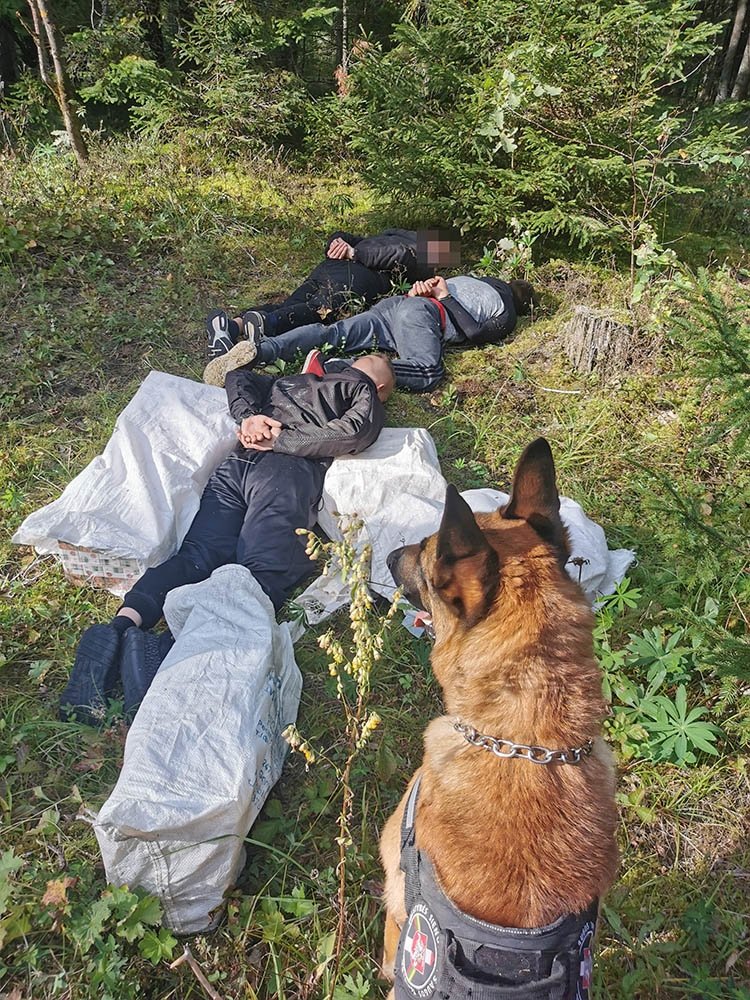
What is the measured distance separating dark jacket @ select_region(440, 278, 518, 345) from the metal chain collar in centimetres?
455

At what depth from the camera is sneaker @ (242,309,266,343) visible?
5.26 meters

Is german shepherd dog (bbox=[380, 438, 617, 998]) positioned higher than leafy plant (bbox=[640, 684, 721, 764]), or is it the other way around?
german shepherd dog (bbox=[380, 438, 617, 998])

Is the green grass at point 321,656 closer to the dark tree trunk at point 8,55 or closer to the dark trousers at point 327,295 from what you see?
the dark trousers at point 327,295

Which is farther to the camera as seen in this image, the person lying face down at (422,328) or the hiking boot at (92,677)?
the person lying face down at (422,328)

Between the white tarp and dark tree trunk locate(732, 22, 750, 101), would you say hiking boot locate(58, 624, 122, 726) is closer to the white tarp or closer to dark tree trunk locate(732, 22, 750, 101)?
the white tarp

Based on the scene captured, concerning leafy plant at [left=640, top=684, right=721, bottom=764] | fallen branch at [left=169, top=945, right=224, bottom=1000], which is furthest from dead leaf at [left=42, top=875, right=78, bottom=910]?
leafy plant at [left=640, top=684, right=721, bottom=764]

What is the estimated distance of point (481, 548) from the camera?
5.72 feet

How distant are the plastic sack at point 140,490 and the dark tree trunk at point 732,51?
53.4 feet

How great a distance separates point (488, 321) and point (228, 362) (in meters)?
2.45

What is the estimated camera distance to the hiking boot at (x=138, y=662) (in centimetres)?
278

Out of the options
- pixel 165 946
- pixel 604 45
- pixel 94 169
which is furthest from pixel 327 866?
pixel 94 169

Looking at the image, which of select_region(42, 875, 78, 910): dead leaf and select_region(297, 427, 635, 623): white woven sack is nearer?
select_region(42, 875, 78, 910): dead leaf

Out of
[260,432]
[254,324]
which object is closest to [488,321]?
[254,324]

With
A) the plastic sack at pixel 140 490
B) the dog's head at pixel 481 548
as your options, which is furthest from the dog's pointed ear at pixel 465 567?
the plastic sack at pixel 140 490
